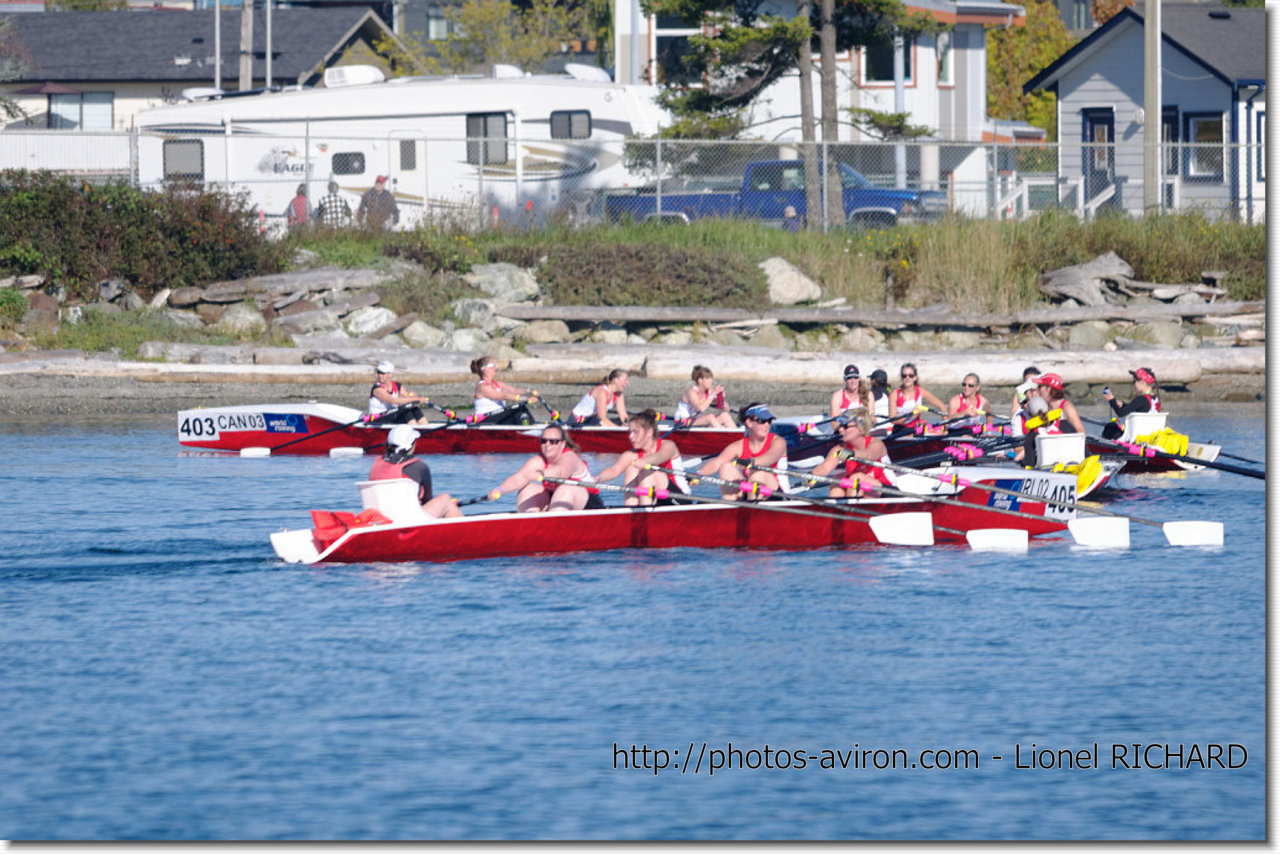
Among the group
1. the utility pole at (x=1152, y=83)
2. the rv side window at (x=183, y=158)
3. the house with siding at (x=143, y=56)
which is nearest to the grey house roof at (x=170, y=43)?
the house with siding at (x=143, y=56)

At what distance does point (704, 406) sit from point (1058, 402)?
4.25 m

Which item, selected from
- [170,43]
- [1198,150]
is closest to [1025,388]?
[1198,150]

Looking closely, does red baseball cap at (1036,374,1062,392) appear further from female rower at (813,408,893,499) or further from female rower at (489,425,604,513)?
female rower at (489,425,604,513)

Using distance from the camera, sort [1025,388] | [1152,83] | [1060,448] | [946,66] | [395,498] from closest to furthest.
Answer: [395,498] < [1060,448] < [1025,388] < [1152,83] < [946,66]

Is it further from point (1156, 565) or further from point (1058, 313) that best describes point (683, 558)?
point (1058, 313)

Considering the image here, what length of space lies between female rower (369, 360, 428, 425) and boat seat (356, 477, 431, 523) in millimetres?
6939

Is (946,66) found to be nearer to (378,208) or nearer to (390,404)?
(378,208)

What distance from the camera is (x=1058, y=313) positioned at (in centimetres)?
2795

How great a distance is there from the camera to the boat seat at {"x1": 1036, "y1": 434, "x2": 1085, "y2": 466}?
57.3ft

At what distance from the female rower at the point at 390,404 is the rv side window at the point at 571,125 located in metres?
11.3

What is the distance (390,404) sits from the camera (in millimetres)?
21125

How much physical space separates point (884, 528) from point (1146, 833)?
21.0 feet

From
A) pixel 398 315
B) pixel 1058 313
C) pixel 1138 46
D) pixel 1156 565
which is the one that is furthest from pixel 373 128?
pixel 1156 565

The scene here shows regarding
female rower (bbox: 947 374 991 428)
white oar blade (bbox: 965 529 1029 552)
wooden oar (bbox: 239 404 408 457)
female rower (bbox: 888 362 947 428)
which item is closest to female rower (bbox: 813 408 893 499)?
white oar blade (bbox: 965 529 1029 552)
